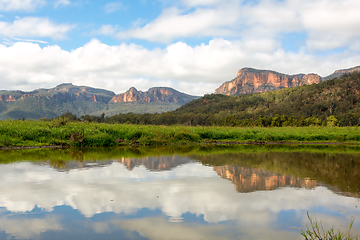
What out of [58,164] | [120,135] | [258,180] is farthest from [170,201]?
[120,135]

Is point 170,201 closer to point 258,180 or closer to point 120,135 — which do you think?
point 258,180

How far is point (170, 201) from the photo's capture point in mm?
5738

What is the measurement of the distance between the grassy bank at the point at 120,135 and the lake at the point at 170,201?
718 centimetres

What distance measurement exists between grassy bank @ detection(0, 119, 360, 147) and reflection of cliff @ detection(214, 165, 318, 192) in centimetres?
1027

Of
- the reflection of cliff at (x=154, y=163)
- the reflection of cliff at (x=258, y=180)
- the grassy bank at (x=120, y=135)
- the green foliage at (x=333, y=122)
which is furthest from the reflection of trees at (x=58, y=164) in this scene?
the green foliage at (x=333, y=122)

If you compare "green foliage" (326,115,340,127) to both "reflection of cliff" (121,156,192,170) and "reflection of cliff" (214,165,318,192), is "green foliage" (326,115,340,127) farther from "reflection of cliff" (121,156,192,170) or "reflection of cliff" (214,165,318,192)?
"reflection of cliff" (214,165,318,192)

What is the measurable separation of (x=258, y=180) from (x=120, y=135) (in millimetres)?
13064

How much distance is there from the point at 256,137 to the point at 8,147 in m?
17.7

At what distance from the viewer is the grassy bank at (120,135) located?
1628cm

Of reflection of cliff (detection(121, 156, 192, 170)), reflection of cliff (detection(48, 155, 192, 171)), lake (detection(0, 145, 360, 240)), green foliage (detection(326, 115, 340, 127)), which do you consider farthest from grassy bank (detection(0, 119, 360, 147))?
green foliage (detection(326, 115, 340, 127))

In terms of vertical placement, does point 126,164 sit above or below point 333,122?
below

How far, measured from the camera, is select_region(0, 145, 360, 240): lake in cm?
436

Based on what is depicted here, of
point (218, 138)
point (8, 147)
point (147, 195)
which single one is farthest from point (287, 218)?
point (218, 138)

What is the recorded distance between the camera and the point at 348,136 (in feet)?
82.1
